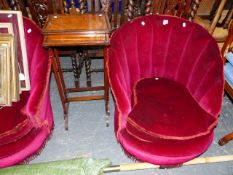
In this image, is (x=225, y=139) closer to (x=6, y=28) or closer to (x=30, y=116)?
(x=30, y=116)

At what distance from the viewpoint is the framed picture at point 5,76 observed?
1.42m

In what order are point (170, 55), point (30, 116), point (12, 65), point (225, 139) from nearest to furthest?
point (30, 116)
point (12, 65)
point (170, 55)
point (225, 139)

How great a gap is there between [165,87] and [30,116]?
964 millimetres

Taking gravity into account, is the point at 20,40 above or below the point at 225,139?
above

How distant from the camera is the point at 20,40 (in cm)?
149

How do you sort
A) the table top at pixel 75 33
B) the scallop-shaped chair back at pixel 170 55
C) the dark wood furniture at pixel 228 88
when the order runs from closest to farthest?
the table top at pixel 75 33, the scallop-shaped chair back at pixel 170 55, the dark wood furniture at pixel 228 88

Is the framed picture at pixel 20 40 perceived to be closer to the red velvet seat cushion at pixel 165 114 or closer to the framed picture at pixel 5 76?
the framed picture at pixel 5 76

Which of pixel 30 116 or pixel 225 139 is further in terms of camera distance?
pixel 225 139

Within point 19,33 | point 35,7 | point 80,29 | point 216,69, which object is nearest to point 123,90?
point 80,29

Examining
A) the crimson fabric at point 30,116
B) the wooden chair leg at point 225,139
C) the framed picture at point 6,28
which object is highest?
the framed picture at point 6,28

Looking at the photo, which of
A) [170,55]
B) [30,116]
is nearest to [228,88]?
[170,55]

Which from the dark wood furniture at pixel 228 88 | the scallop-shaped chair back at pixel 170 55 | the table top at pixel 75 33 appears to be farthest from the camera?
the dark wood furniture at pixel 228 88

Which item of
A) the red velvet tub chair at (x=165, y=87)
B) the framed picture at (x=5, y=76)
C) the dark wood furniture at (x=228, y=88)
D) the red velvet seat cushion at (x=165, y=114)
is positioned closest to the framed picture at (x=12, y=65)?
the framed picture at (x=5, y=76)

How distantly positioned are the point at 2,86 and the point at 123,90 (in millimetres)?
751
